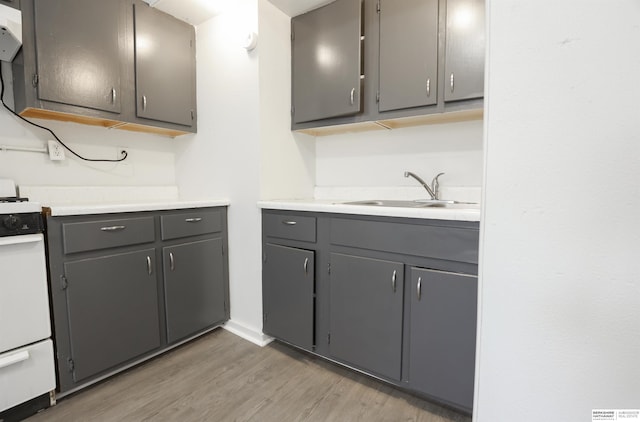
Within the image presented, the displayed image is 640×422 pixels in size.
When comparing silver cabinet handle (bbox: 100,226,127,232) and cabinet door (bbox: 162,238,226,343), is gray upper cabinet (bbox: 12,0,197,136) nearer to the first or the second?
silver cabinet handle (bbox: 100,226,127,232)

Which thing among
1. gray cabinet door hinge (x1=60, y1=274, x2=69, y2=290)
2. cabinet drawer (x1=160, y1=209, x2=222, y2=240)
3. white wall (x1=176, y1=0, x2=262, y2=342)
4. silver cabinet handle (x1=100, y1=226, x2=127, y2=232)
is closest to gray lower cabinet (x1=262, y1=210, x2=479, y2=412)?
white wall (x1=176, y1=0, x2=262, y2=342)

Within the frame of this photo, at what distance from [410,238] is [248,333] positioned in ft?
4.48

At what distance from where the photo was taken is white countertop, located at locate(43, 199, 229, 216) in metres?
1.39

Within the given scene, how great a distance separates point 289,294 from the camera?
1.81 meters

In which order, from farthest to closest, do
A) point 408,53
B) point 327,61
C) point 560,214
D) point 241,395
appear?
point 327,61
point 408,53
point 241,395
point 560,214

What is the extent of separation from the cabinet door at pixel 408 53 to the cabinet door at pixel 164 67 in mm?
1410

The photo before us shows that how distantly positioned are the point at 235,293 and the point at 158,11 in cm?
201

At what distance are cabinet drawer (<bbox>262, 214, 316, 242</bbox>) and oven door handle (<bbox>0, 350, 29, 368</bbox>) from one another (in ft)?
4.00

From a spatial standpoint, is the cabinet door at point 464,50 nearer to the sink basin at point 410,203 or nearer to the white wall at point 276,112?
the sink basin at point 410,203

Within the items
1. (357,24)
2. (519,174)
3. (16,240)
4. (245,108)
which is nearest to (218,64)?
(245,108)

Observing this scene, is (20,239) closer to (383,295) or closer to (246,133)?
(246,133)

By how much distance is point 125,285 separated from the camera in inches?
63.6

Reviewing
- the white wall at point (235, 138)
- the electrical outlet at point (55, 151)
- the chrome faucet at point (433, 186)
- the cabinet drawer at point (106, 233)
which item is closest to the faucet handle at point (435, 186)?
the chrome faucet at point (433, 186)

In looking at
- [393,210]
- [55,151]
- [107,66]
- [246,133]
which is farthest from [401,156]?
[55,151]
